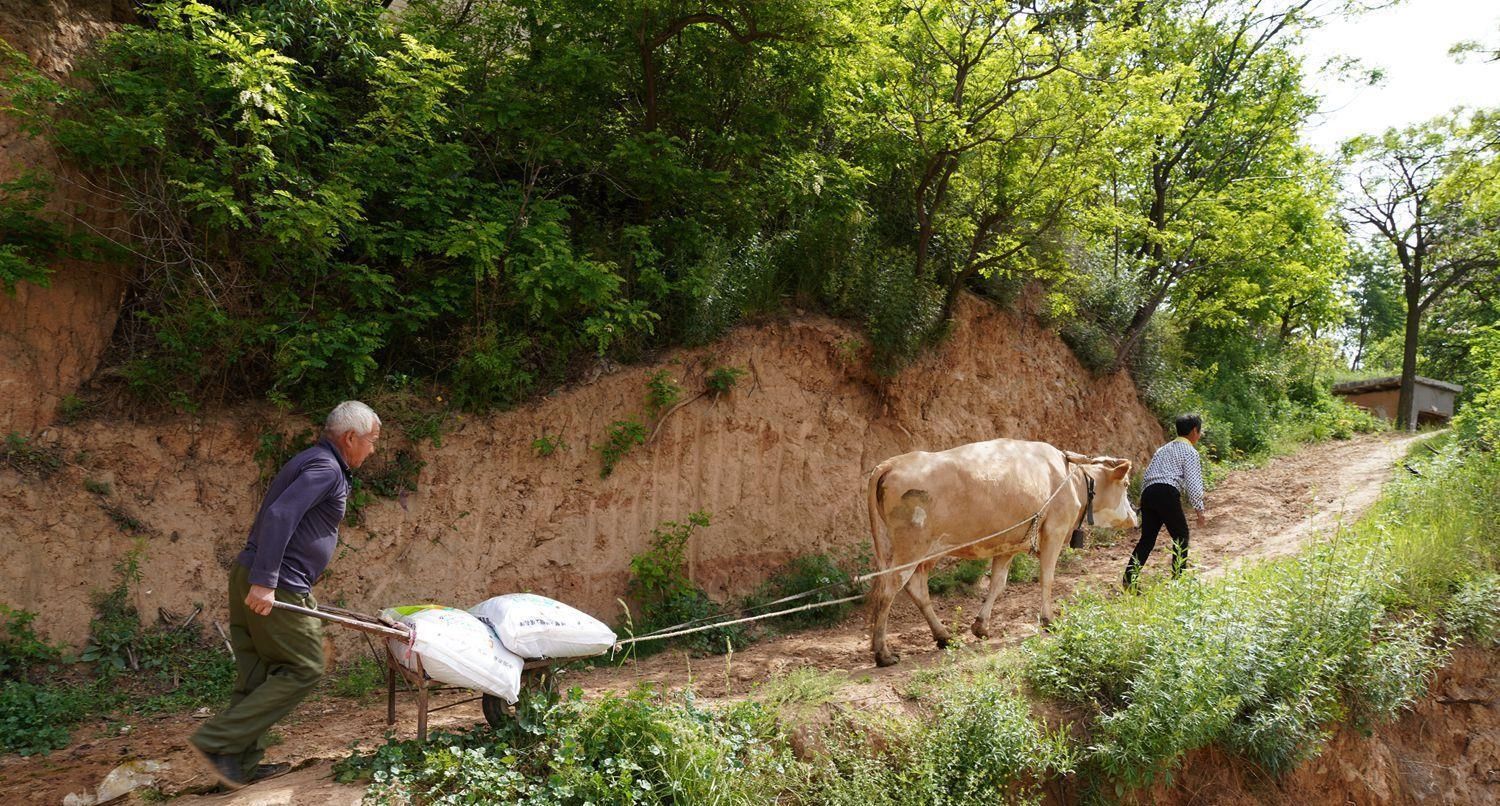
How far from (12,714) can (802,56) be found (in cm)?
959

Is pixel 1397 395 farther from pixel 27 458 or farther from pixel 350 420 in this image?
pixel 27 458

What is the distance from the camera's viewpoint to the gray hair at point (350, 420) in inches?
210

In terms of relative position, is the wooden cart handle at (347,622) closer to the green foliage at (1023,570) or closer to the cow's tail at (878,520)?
the cow's tail at (878,520)

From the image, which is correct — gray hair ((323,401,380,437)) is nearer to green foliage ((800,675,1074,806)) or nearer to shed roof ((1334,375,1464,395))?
green foliage ((800,675,1074,806))

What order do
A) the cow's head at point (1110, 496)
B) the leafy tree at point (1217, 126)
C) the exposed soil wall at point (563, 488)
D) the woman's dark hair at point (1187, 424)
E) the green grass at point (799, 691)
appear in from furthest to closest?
the leafy tree at point (1217, 126) → the woman's dark hair at point (1187, 424) → the cow's head at point (1110, 496) → the exposed soil wall at point (563, 488) → the green grass at point (799, 691)


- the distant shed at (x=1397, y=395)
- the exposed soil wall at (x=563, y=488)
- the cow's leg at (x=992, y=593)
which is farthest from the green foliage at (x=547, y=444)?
the distant shed at (x=1397, y=395)

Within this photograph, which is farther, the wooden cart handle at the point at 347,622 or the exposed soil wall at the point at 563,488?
the exposed soil wall at the point at 563,488

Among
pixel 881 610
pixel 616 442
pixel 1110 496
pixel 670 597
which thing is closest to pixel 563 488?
pixel 616 442

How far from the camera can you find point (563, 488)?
364 inches

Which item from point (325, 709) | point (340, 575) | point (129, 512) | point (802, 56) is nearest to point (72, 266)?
point (129, 512)

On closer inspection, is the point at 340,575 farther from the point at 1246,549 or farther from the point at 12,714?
the point at 1246,549

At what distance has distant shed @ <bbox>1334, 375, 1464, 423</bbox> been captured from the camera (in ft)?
85.6

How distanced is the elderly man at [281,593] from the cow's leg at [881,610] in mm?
4374

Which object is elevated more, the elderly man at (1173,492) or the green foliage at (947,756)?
the elderly man at (1173,492)
